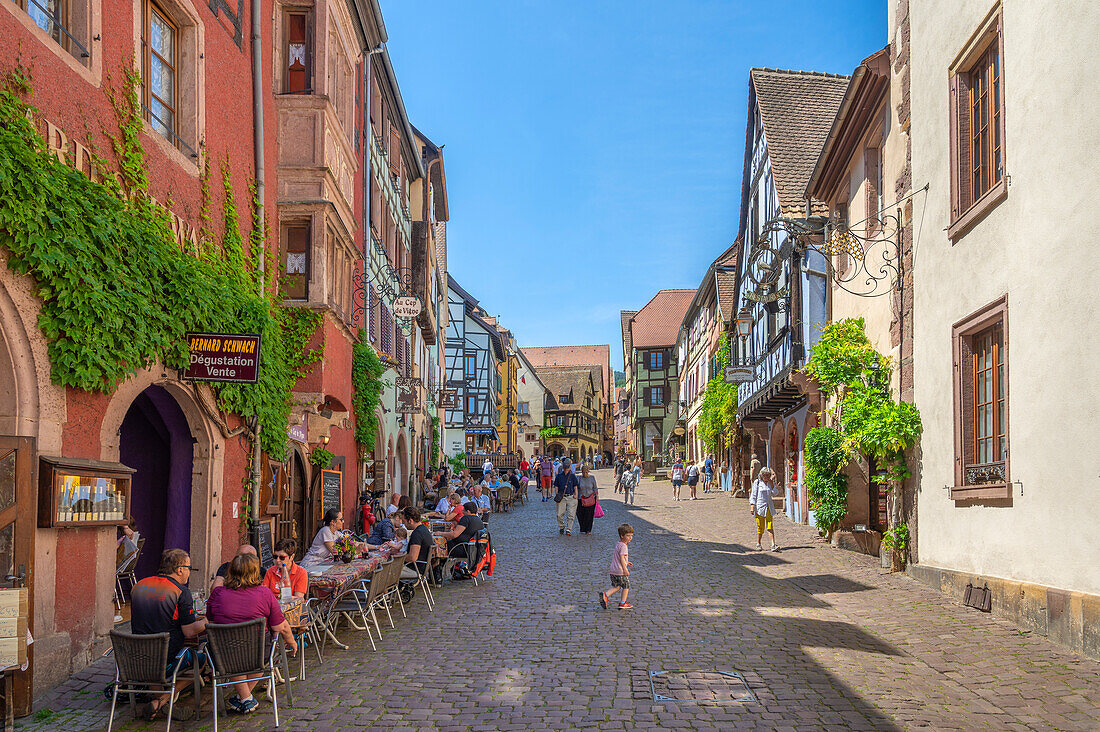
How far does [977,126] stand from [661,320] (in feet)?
197

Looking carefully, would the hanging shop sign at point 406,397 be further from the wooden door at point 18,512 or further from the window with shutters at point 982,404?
the wooden door at point 18,512

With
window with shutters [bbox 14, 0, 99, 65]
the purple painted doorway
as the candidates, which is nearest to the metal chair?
the purple painted doorway

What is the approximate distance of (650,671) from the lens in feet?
25.4

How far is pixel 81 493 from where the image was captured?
7.59 meters

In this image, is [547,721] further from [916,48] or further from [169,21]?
[916,48]

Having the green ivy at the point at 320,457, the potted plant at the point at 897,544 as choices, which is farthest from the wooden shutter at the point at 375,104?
A: the potted plant at the point at 897,544

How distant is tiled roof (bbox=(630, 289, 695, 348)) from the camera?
69.2 meters

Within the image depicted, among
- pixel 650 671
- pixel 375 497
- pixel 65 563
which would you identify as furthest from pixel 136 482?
pixel 375 497

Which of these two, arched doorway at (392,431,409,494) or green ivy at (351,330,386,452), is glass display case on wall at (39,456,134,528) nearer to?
green ivy at (351,330,386,452)

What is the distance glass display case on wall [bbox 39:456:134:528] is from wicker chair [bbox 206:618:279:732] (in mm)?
1849

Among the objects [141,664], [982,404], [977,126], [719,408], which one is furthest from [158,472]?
[719,408]

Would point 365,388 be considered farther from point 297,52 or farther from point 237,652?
point 237,652

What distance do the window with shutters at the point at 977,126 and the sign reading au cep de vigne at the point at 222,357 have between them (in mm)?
8148

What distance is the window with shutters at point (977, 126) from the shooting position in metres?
10.4
